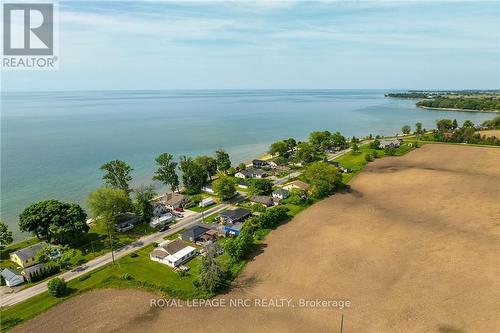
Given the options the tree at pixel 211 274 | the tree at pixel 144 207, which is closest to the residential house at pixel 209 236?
the tree at pixel 211 274

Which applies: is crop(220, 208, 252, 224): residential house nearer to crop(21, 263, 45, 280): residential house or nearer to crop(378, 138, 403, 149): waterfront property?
crop(21, 263, 45, 280): residential house

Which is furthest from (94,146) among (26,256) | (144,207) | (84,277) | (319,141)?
(84,277)

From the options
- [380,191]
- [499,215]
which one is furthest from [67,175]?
[499,215]

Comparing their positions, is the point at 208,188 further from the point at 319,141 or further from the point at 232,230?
the point at 319,141

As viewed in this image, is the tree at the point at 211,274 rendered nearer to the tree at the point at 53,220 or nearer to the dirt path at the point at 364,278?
the dirt path at the point at 364,278

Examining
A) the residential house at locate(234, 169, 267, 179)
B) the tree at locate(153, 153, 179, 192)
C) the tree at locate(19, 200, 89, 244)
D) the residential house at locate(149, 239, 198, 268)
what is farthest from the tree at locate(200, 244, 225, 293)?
the residential house at locate(234, 169, 267, 179)
